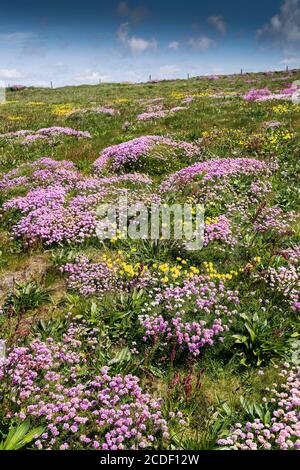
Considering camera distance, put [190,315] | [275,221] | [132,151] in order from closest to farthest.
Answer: [190,315], [275,221], [132,151]

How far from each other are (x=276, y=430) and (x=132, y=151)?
13739 millimetres

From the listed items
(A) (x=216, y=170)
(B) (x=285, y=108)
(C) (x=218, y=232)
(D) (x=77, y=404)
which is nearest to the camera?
(D) (x=77, y=404)

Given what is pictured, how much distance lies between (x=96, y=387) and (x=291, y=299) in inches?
190

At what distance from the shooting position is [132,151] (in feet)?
55.1

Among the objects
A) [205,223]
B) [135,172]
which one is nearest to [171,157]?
[135,172]

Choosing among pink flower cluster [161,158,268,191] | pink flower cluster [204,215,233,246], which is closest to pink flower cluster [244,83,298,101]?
pink flower cluster [161,158,268,191]

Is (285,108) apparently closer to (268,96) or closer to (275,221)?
(268,96)

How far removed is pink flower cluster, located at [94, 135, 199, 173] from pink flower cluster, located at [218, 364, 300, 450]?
12.2m

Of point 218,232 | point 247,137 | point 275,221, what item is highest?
point 247,137

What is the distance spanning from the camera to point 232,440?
509cm

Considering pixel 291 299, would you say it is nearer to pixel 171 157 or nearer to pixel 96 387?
pixel 96 387

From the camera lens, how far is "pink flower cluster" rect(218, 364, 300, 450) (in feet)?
16.1

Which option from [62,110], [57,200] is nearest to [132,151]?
[57,200]

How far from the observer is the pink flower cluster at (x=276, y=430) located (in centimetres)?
491
